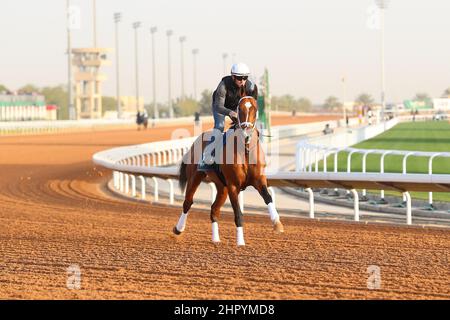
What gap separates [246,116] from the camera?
31.8 ft

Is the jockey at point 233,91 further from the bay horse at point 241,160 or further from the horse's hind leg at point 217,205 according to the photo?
the horse's hind leg at point 217,205

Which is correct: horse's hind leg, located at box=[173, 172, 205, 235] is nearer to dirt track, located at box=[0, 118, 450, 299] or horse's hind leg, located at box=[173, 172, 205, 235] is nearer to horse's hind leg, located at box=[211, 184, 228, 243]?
dirt track, located at box=[0, 118, 450, 299]

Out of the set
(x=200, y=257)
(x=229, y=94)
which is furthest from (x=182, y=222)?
(x=229, y=94)

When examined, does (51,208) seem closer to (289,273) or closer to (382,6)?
(289,273)

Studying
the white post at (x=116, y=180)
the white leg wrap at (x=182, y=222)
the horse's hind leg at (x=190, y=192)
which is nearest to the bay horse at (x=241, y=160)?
the horse's hind leg at (x=190, y=192)

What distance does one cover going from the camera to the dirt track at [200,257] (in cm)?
780

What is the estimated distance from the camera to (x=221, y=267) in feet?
29.7

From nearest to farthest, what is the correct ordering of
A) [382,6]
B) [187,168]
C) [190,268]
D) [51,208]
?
[190,268], [187,168], [51,208], [382,6]

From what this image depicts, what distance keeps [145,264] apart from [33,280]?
119cm

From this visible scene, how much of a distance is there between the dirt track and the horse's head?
1143 millimetres

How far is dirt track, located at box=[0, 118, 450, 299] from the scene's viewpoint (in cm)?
780

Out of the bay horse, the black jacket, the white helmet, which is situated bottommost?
the bay horse

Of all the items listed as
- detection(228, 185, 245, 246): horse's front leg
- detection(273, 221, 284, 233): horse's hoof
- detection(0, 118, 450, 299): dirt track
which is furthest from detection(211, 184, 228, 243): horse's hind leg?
detection(273, 221, 284, 233): horse's hoof
